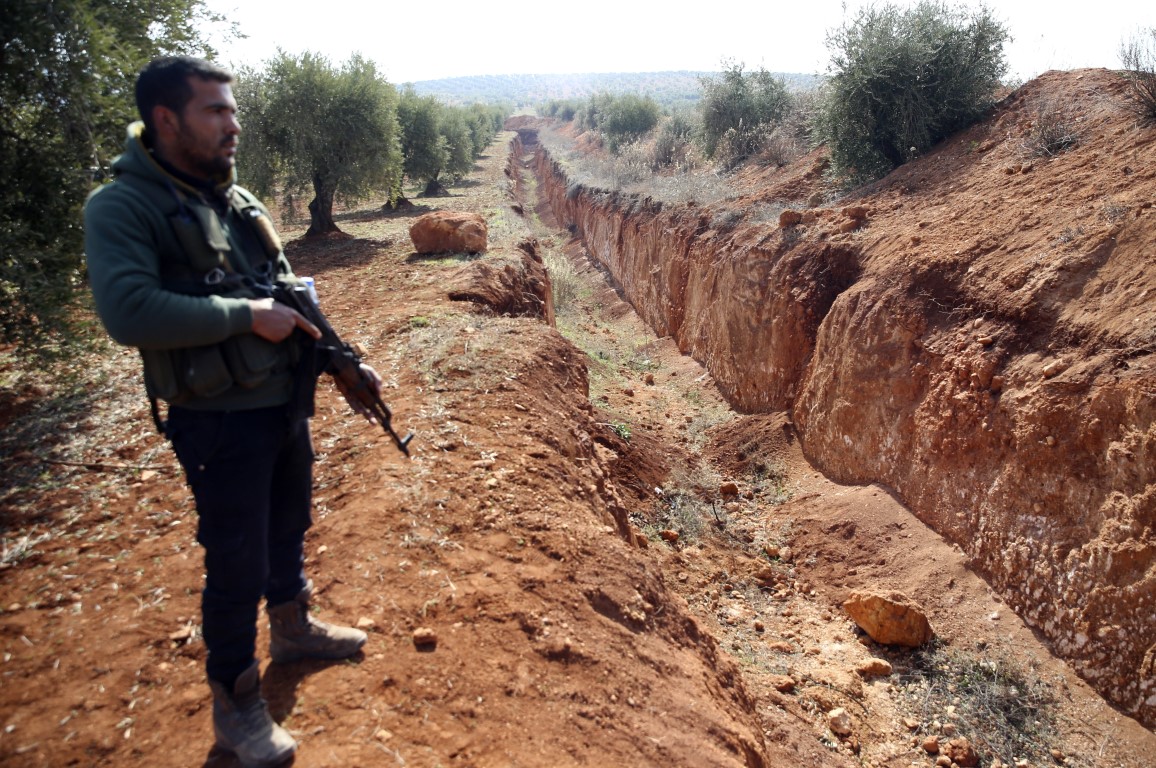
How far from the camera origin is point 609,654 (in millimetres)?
2807

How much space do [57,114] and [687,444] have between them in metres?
6.86

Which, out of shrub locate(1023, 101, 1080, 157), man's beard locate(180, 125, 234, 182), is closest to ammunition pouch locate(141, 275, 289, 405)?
man's beard locate(180, 125, 234, 182)

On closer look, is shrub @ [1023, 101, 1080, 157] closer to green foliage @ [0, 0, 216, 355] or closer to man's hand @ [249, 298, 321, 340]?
man's hand @ [249, 298, 321, 340]

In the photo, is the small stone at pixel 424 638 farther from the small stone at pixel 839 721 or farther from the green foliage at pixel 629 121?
the green foliage at pixel 629 121

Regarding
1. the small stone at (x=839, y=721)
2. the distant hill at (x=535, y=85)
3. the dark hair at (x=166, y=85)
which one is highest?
the distant hill at (x=535, y=85)

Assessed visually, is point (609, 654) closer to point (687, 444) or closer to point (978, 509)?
point (978, 509)

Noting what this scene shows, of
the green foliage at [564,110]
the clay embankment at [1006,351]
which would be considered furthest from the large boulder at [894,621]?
the green foliage at [564,110]

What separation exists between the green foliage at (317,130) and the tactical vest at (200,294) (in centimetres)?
1132

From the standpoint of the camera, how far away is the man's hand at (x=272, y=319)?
186cm

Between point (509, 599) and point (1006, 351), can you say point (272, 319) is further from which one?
point (1006, 351)

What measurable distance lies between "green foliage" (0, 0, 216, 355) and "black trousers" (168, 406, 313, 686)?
3711 millimetres

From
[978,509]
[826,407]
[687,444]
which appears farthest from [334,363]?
[687,444]

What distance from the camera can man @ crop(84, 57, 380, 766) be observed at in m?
1.71

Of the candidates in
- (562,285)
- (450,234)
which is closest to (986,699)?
(450,234)
